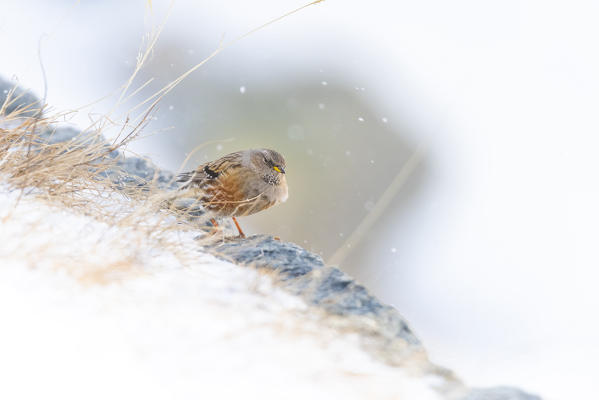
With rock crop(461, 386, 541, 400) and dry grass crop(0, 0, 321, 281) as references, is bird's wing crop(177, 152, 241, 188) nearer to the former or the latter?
dry grass crop(0, 0, 321, 281)

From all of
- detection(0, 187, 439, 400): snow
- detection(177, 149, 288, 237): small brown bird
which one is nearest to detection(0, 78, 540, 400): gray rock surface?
detection(0, 187, 439, 400): snow

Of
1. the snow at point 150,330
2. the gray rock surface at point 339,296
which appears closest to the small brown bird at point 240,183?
the gray rock surface at point 339,296

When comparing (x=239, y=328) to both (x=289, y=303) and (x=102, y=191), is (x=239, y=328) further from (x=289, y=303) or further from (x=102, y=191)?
(x=102, y=191)

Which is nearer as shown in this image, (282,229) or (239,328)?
(239,328)

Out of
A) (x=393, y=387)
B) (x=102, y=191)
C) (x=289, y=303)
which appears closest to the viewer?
(x=393, y=387)

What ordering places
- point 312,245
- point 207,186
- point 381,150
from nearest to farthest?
point 207,186 < point 312,245 < point 381,150

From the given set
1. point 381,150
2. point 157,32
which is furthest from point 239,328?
point 381,150

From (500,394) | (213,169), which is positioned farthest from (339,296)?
(213,169)
